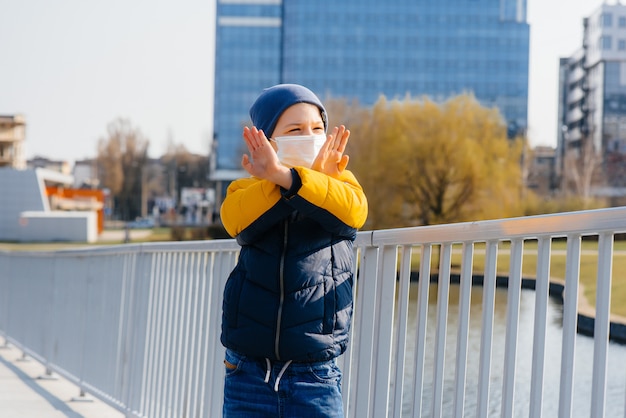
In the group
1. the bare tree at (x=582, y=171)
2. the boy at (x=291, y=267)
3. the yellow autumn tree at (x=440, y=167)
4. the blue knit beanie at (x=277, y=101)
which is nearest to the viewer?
the boy at (x=291, y=267)

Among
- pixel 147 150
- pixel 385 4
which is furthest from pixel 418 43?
pixel 147 150

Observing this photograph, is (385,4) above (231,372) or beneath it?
above

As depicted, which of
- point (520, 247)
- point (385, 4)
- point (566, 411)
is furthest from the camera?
point (385, 4)

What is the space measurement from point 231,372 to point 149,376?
2606mm

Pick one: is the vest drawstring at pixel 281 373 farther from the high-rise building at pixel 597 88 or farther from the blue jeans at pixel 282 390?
the high-rise building at pixel 597 88

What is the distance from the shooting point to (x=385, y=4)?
100 m

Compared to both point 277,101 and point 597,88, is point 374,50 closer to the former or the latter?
point 597,88

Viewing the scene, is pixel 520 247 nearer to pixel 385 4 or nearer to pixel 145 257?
pixel 145 257

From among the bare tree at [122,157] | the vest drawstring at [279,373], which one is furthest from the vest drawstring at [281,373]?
the bare tree at [122,157]

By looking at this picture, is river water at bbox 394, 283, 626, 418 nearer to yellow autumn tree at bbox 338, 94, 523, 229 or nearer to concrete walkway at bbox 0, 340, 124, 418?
concrete walkway at bbox 0, 340, 124, 418

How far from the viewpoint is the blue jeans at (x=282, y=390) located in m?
2.43

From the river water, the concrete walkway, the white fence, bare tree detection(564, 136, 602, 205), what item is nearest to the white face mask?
the white fence

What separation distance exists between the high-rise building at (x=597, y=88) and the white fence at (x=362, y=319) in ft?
288

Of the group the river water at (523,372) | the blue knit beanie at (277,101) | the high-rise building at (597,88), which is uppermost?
the high-rise building at (597,88)
